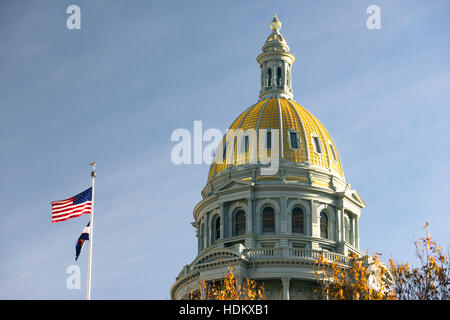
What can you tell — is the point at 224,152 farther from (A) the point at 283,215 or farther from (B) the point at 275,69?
(B) the point at 275,69

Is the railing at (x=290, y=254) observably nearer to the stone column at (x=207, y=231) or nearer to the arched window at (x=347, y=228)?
the arched window at (x=347, y=228)

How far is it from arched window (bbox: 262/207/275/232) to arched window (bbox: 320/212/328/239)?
4744 millimetres

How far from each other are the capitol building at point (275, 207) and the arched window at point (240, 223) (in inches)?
3.7

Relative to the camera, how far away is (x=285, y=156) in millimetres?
93750

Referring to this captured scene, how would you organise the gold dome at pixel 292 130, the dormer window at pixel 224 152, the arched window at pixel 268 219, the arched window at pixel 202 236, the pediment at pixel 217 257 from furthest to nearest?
1. the dormer window at pixel 224 152
2. the gold dome at pixel 292 130
3. the arched window at pixel 202 236
4. the arched window at pixel 268 219
5. the pediment at pixel 217 257

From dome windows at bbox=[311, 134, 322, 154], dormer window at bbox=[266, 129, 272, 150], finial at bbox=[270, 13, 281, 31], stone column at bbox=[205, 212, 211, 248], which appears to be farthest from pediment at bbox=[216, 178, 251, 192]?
finial at bbox=[270, 13, 281, 31]

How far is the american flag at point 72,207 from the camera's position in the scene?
53.7m

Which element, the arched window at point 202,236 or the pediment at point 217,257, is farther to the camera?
the arched window at point 202,236

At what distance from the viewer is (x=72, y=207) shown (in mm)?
53719

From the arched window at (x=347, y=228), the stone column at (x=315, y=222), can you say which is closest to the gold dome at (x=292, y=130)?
the arched window at (x=347, y=228)

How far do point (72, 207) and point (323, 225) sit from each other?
42131 millimetres

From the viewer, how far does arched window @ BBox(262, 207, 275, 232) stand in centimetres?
9019

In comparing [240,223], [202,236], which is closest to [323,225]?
[240,223]
